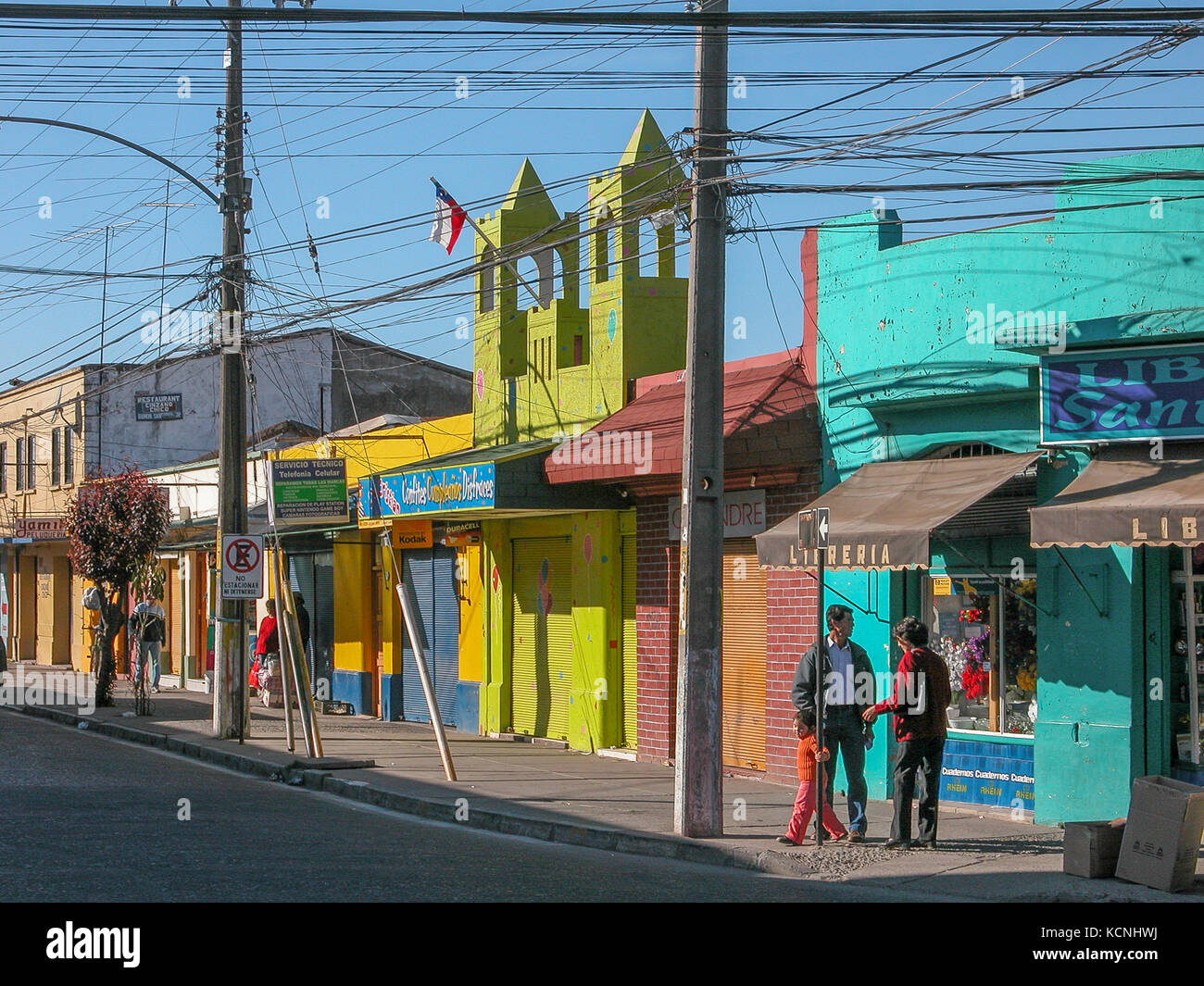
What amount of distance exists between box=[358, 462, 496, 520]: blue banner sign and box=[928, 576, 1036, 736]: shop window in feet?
19.0

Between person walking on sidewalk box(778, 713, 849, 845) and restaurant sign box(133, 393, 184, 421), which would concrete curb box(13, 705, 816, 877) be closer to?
person walking on sidewalk box(778, 713, 849, 845)

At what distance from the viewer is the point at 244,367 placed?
63.8ft

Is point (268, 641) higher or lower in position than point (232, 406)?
lower

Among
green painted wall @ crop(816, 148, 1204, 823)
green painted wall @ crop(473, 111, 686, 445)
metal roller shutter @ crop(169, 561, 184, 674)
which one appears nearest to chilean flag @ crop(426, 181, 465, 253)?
green painted wall @ crop(473, 111, 686, 445)

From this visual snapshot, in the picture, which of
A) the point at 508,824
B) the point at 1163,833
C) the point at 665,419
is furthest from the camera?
the point at 665,419

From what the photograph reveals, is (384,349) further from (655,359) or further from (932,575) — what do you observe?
Result: (932,575)

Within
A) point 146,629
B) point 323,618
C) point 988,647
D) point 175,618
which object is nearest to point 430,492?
point 988,647

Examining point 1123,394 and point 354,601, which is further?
point 354,601

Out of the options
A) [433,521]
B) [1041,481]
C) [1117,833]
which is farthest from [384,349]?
[1117,833]

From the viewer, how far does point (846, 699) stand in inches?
471

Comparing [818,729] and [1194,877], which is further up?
[818,729]

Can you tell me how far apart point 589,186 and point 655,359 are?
250 centimetres

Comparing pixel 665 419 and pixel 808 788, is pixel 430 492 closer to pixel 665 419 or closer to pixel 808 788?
pixel 665 419

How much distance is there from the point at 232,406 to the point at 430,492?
2.88 meters
